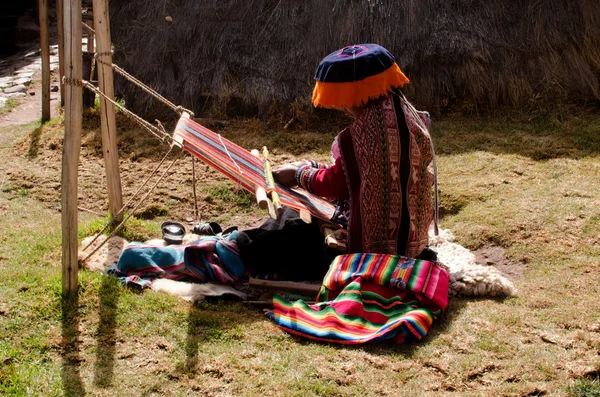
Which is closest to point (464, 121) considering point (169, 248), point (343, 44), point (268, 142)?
point (343, 44)

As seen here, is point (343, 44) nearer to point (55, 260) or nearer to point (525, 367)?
point (55, 260)

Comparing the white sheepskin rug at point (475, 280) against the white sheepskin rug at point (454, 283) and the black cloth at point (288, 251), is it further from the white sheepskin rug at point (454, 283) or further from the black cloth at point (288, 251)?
the black cloth at point (288, 251)

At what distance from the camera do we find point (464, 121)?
6.70m

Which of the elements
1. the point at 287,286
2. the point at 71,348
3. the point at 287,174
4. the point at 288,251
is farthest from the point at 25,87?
the point at 71,348

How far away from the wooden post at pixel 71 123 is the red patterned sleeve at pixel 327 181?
1.20 m

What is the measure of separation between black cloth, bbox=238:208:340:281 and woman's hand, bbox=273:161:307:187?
0.72 ft

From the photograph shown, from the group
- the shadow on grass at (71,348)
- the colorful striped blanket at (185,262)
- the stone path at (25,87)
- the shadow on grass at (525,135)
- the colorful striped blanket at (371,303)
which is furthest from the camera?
the stone path at (25,87)

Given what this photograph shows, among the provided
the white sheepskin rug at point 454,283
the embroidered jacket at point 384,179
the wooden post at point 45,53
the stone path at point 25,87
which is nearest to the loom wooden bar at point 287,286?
the white sheepskin rug at point 454,283

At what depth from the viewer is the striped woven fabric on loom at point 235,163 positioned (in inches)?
135

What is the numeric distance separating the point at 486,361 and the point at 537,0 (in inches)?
200

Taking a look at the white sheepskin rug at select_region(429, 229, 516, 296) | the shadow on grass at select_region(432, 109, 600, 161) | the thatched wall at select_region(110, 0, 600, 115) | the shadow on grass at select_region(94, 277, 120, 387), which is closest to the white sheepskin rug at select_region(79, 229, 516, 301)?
the white sheepskin rug at select_region(429, 229, 516, 296)

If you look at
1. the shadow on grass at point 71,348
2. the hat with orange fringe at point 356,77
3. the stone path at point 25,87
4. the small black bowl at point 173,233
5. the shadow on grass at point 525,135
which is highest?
the hat with orange fringe at point 356,77

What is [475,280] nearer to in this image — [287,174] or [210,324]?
[287,174]

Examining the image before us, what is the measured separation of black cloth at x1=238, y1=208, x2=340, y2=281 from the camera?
3.77 meters
